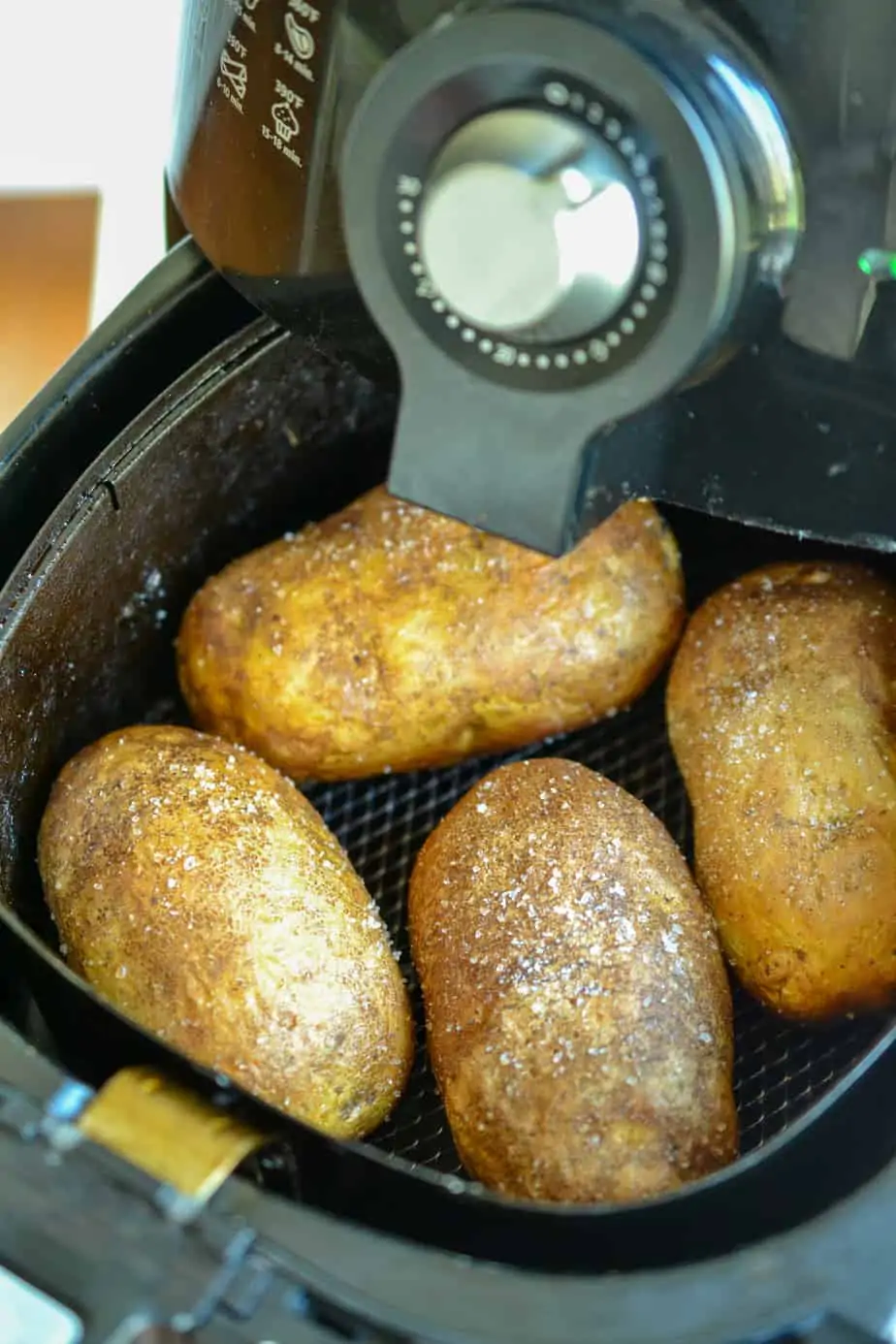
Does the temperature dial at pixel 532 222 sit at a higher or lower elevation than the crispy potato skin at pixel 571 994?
higher

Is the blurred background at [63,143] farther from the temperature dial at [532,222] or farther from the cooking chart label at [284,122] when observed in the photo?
the temperature dial at [532,222]

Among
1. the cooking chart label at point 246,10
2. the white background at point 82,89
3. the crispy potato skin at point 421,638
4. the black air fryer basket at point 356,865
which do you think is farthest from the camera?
the white background at point 82,89

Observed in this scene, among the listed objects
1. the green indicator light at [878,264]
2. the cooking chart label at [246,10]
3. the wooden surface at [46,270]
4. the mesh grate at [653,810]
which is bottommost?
the mesh grate at [653,810]

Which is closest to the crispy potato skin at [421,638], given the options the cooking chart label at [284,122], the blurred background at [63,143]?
Answer: the cooking chart label at [284,122]

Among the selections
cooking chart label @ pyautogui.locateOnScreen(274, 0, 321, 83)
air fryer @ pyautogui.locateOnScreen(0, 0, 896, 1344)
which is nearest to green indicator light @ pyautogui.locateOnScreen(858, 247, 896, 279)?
air fryer @ pyautogui.locateOnScreen(0, 0, 896, 1344)

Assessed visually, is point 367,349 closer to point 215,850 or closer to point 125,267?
point 215,850

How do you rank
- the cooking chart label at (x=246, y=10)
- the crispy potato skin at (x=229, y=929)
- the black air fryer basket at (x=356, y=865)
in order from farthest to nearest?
the crispy potato skin at (x=229, y=929) < the cooking chart label at (x=246, y=10) < the black air fryer basket at (x=356, y=865)

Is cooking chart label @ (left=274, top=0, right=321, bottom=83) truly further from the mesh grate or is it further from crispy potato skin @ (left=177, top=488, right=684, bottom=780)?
the mesh grate

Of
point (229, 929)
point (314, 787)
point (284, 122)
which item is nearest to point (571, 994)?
point (229, 929)
